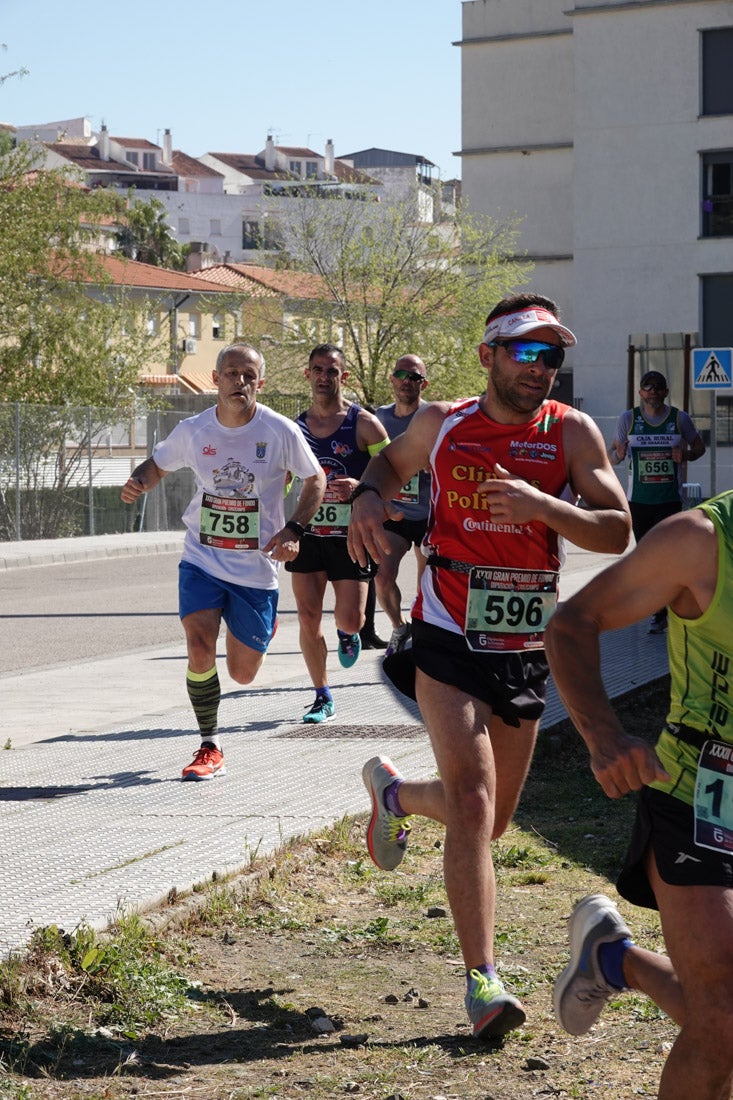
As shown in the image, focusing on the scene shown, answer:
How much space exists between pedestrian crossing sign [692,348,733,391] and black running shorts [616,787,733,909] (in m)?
20.4

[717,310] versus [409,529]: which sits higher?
[717,310]

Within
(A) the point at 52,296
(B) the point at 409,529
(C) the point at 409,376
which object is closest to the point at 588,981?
(C) the point at 409,376

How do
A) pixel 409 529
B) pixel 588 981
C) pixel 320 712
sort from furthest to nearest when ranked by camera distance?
pixel 409 529
pixel 320 712
pixel 588 981

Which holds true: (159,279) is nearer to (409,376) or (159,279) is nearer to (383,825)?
(409,376)

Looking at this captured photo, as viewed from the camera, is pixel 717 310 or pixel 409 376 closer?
pixel 409 376

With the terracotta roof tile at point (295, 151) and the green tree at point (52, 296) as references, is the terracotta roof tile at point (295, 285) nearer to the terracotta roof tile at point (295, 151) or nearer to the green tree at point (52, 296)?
the green tree at point (52, 296)

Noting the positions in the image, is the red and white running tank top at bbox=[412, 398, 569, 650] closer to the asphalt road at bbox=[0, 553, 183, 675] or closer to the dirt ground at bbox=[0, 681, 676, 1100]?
the dirt ground at bbox=[0, 681, 676, 1100]

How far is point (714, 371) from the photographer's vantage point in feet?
77.4

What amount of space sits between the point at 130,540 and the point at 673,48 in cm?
2988

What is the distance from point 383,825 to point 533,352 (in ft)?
5.68

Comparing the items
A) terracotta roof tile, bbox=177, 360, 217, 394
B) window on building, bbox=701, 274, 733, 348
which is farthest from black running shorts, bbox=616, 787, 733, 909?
terracotta roof tile, bbox=177, 360, 217, 394

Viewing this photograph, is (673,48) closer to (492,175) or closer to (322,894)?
(492,175)

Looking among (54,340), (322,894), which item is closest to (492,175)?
(54,340)

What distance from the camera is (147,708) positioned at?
10.5 m
